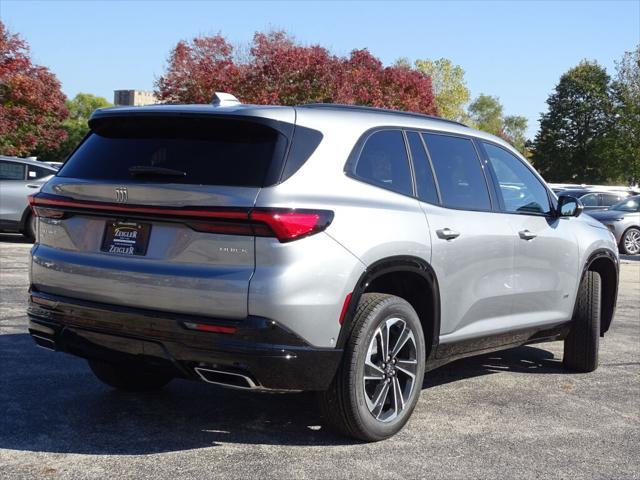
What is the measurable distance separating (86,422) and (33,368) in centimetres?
145

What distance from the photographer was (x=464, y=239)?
17.8ft

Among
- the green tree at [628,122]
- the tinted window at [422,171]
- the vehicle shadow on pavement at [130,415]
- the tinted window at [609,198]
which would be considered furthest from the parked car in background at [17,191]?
the green tree at [628,122]

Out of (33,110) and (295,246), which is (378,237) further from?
(33,110)

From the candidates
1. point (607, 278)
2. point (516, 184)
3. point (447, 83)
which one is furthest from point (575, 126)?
point (516, 184)

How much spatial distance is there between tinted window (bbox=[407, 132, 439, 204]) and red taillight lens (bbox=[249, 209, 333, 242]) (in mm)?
1088

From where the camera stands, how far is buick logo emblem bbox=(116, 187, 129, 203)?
4551mm

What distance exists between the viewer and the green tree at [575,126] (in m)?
76.2

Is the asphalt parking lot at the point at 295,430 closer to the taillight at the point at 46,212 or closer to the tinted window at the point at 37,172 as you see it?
the taillight at the point at 46,212

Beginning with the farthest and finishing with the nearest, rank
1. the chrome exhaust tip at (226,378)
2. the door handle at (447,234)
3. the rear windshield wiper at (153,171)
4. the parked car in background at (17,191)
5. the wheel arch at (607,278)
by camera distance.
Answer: the parked car in background at (17,191) < the wheel arch at (607,278) < the door handle at (447,234) < the rear windshield wiper at (153,171) < the chrome exhaust tip at (226,378)

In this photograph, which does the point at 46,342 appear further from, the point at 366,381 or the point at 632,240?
the point at 632,240

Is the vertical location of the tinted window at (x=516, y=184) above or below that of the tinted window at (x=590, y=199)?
above

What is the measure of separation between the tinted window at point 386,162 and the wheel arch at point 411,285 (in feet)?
1.43

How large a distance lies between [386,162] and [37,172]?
521 inches

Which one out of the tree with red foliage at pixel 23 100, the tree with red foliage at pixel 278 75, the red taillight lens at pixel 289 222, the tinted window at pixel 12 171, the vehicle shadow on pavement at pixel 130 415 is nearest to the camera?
the red taillight lens at pixel 289 222
